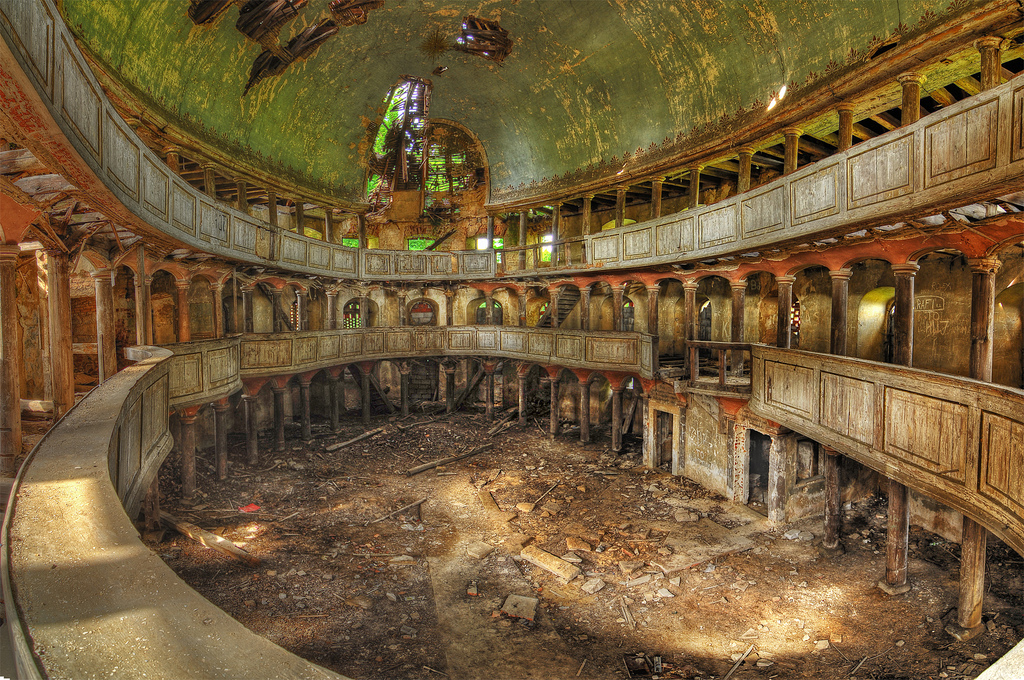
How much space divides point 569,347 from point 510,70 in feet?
35.3

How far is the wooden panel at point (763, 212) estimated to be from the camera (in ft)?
33.9

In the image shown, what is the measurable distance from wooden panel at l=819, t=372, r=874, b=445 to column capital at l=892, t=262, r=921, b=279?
2541 millimetres

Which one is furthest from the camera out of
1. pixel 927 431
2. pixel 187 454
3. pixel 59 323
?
pixel 187 454

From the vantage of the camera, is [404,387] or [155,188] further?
[404,387]

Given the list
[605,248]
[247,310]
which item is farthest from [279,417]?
[605,248]

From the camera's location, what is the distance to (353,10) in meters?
15.1

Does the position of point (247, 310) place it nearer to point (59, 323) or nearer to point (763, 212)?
point (59, 323)

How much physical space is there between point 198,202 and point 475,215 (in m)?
14.0

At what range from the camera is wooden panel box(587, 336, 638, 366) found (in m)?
15.9

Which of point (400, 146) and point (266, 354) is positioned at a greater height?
point (400, 146)

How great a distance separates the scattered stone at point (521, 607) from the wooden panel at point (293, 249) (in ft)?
39.6

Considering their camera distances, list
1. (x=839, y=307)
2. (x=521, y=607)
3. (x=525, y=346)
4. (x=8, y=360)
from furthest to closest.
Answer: (x=525, y=346)
(x=839, y=307)
(x=521, y=607)
(x=8, y=360)

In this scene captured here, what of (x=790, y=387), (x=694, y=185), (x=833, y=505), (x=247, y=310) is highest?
(x=694, y=185)

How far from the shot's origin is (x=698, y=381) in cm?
1314
